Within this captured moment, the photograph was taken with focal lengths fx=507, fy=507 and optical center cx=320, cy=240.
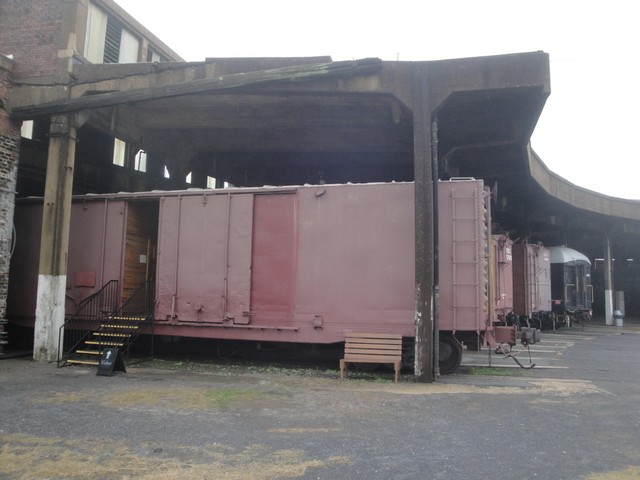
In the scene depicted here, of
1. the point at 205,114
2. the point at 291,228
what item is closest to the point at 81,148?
the point at 205,114

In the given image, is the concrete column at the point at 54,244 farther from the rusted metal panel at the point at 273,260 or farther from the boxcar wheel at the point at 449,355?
the boxcar wheel at the point at 449,355

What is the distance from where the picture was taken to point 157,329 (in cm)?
1084

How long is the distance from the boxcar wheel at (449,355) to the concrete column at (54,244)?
7.89m

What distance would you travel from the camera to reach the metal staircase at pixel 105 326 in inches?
415

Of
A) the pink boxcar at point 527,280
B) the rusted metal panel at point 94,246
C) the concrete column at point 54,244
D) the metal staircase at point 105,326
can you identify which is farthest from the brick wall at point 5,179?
the pink boxcar at point 527,280

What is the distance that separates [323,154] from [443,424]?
38.1ft

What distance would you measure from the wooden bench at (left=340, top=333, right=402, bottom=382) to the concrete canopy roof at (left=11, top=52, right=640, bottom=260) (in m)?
3.77

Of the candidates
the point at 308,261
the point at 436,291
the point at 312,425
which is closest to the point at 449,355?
the point at 436,291

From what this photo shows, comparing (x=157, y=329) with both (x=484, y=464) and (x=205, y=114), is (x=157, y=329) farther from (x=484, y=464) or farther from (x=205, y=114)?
(x=484, y=464)

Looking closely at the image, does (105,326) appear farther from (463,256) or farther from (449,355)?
(463,256)

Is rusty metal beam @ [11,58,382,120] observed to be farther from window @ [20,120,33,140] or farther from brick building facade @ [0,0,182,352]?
window @ [20,120,33,140]

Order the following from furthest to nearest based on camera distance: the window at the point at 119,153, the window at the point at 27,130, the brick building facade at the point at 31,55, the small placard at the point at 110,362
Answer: the window at the point at 119,153, the window at the point at 27,130, the brick building facade at the point at 31,55, the small placard at the point at 110,362

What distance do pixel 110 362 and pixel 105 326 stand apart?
1.77m

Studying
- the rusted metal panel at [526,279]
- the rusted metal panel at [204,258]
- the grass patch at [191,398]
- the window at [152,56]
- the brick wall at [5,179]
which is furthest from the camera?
the rusted metal panel at [526,279]
